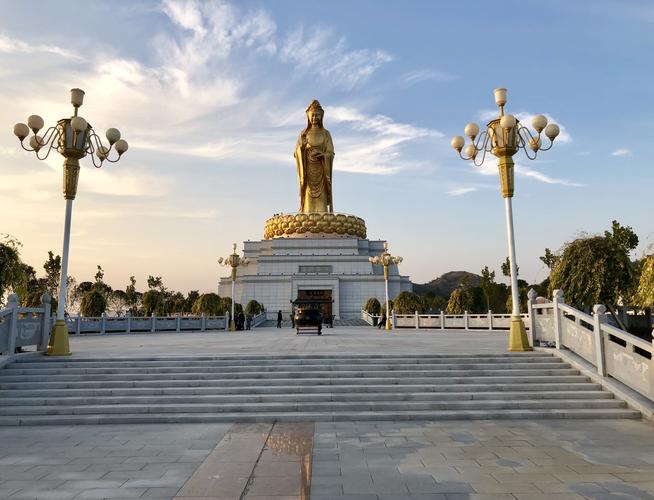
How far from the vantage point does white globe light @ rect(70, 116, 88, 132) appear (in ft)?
34.8

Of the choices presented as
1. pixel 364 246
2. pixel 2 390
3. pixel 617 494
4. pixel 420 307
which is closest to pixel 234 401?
pixel 2 390

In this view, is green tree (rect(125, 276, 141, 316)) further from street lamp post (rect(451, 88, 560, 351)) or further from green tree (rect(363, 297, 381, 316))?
street lamp post (rect(451, 88, 560, 351))

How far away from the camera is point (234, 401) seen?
763cm

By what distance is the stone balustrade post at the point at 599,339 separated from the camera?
8.18 metres

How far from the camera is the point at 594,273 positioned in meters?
14.4

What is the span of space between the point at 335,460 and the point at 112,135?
375 inches

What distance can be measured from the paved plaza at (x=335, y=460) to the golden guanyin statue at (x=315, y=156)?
34.3 m

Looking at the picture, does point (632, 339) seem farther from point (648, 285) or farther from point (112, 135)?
point (112, 135)

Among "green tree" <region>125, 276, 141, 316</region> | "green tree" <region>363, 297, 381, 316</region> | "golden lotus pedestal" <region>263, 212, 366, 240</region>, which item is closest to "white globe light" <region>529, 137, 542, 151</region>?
"green tree" <region>363, 297, 381, 316</region>

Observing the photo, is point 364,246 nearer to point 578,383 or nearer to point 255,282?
point 255,282

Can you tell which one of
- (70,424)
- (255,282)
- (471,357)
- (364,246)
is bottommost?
(70,424)

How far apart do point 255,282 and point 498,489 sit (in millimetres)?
36081

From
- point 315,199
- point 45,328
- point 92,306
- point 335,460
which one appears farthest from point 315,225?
point 335,460

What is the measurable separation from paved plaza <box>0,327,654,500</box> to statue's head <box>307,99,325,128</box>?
35781 mm
